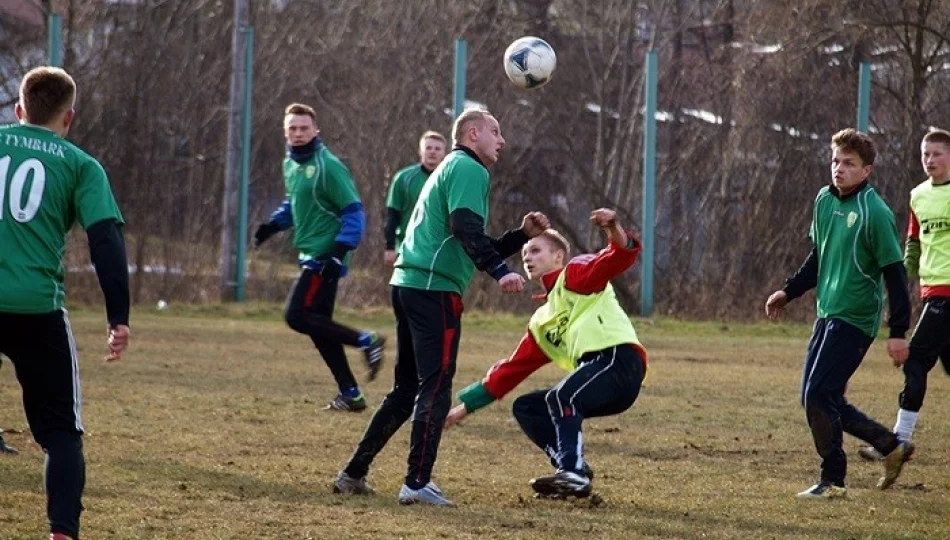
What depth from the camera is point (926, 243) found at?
9.45m

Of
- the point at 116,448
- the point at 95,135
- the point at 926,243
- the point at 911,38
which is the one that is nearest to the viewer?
the point at 116,448

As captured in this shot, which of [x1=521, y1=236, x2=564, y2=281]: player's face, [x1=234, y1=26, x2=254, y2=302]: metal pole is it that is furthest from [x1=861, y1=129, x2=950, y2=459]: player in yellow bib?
[x1=234, y1=26, x2=254, y2=302]: metal pole

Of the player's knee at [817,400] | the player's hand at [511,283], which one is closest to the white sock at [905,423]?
the player's knee at [817,400]

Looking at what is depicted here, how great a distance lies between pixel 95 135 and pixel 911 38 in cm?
1099

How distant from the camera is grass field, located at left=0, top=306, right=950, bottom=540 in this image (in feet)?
21.7

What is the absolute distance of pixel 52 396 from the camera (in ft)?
18.3

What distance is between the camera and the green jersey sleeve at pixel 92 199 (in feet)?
18.4

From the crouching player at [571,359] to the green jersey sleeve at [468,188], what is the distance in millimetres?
600

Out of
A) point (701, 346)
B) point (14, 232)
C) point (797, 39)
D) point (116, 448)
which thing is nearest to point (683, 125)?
point (797, 39)

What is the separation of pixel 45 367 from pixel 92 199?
636mm

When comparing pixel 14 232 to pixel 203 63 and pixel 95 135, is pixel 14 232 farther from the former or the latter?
pixel 203 63

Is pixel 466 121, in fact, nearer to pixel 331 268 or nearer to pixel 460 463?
pixel 460 463

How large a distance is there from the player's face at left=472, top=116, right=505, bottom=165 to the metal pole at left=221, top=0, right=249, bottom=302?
45.7ft

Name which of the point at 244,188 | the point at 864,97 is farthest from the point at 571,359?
the point at 244,188
